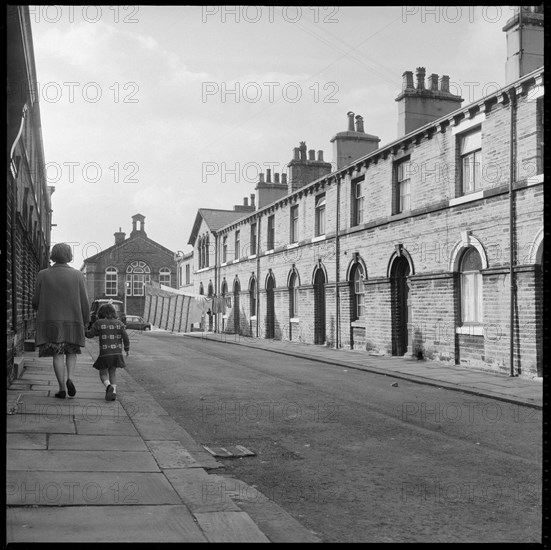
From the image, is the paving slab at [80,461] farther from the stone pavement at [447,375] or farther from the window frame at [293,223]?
the window frame at [293,223]

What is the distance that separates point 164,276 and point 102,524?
184ft

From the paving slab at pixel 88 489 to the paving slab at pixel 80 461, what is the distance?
0.49 feet

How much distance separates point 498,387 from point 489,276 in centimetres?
355

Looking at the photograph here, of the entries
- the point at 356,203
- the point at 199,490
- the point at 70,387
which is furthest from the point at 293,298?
the point at 199,490

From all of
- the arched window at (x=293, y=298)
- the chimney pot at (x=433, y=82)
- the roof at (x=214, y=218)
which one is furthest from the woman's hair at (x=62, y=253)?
the roof at (x=214, y=218)

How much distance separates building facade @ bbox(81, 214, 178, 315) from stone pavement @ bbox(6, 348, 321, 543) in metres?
44.5

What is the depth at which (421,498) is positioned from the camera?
4.93m

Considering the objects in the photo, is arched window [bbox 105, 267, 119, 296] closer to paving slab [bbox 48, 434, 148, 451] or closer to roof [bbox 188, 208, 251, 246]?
roof [bbox 188, 208, 251, 246]

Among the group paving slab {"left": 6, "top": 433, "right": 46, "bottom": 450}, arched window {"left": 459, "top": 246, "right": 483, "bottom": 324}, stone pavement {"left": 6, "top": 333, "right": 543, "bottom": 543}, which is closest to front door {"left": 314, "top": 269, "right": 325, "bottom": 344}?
arched window {"left": 459, "top": 246, "right": 483, "bottom": 324}

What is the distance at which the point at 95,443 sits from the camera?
6020 millimetres

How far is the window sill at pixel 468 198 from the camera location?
15.5 m
